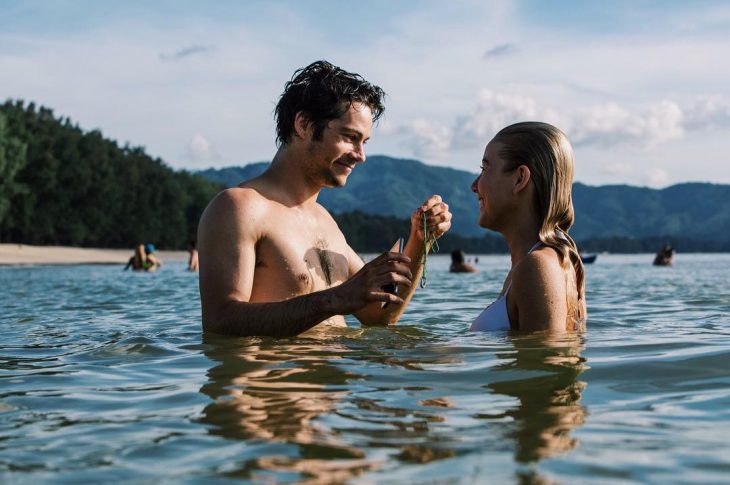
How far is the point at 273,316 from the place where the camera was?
18.0ft

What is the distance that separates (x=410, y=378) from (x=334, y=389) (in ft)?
1.50

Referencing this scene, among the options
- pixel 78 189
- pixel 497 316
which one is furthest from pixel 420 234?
pixel 78 189

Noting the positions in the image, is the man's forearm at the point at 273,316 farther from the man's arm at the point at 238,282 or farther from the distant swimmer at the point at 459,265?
the distant swimmer at the point at 459,265

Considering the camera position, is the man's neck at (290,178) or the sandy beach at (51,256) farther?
the sandy beach at (51,256)

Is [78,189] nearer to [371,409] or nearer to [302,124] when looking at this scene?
[302,124]

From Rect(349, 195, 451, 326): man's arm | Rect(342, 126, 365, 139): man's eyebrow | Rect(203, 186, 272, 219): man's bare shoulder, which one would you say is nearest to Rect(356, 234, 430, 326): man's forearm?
Rect(349, 195, 451, 326): man's arm

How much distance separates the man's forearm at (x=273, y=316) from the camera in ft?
17.3

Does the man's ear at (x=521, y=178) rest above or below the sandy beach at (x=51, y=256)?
above

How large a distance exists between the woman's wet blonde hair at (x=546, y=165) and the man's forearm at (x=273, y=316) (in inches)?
52.3

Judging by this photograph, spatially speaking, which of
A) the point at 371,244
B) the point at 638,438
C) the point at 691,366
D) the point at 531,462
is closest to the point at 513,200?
the point at 691,366

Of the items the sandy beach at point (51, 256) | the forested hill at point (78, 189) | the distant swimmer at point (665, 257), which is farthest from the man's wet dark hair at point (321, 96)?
the forested hill at point (78, 189)

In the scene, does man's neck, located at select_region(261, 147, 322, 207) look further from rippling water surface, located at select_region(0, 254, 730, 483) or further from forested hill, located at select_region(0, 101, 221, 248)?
forested hill, located at select_region(0, 101, 221, 248)

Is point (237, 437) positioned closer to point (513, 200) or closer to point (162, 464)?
point (162, 464)

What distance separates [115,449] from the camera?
3174mm
